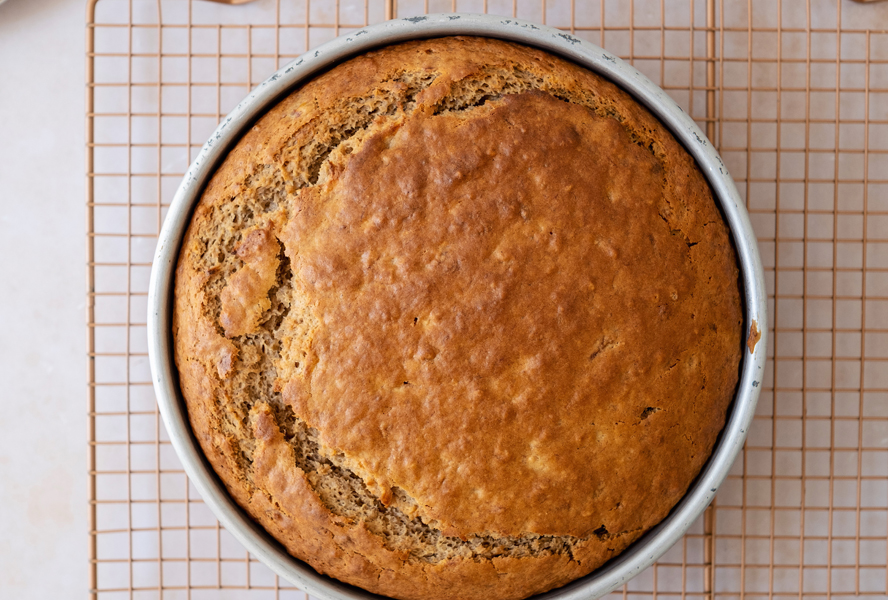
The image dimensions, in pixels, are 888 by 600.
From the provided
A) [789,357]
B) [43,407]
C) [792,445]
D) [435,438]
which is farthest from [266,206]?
[792,445]

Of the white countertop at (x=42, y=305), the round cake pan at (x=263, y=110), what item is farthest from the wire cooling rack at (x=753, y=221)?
the round cake pan at (x=263, y=110)

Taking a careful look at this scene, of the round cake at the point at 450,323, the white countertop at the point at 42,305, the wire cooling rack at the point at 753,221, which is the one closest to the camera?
the round cake at the point at 450,323

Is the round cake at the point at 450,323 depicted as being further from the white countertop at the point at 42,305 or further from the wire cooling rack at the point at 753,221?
the white countertop at the point at 42,305

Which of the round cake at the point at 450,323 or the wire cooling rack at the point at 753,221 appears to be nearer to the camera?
the round cake at the point at 450,323

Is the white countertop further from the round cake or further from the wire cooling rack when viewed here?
the round cake

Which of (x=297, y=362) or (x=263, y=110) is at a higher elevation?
(x=263, y=110)

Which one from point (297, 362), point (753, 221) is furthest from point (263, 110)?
point (753, 221)

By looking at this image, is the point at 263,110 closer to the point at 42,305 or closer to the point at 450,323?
the point at 450,323
